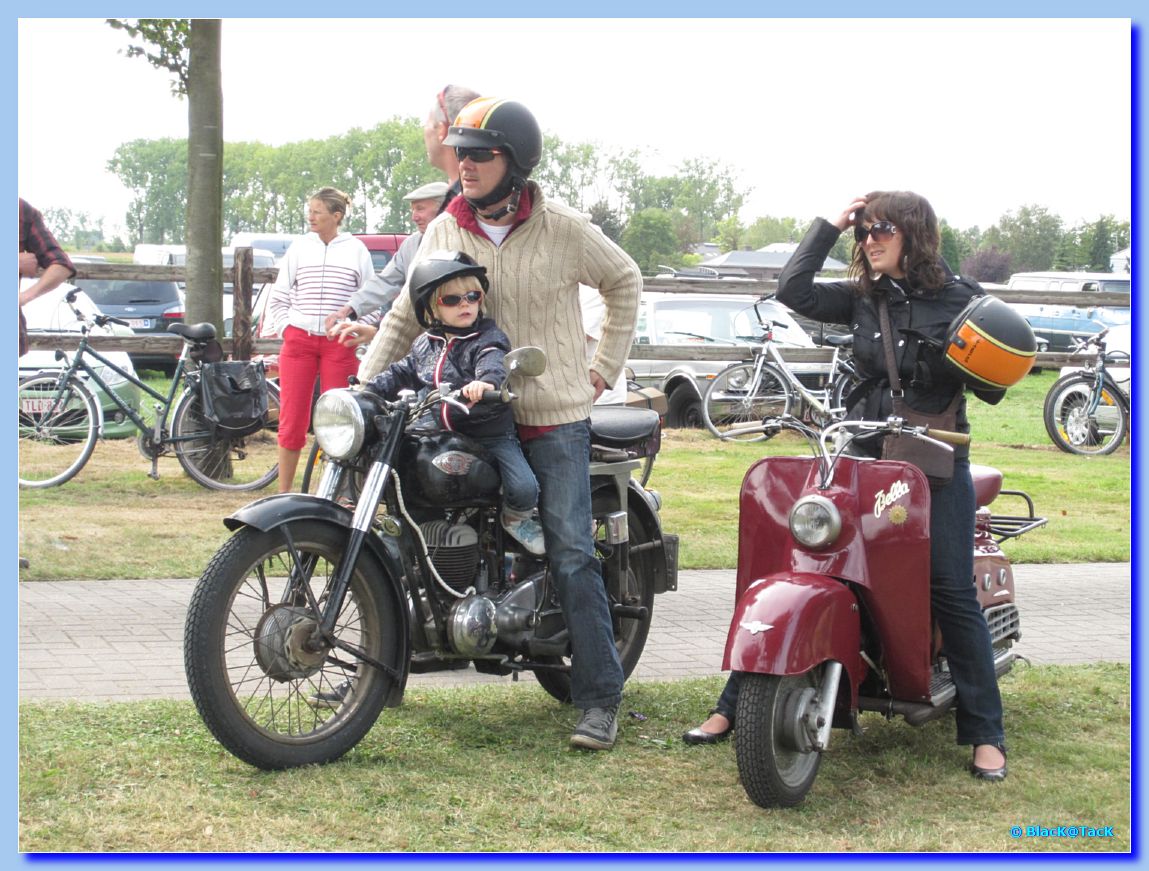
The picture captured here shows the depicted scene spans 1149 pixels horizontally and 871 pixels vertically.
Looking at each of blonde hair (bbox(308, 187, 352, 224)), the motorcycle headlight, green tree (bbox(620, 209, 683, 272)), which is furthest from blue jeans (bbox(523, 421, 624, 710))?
green tree (bbox(620, 209, 683, 272))

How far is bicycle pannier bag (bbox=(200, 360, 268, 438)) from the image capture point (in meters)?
10.4

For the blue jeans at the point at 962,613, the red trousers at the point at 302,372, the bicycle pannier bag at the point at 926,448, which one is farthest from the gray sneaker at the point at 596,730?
the red trousers at the point at 302,372

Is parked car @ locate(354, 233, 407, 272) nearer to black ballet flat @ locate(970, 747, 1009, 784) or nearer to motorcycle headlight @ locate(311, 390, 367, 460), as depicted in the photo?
motorcycle headlight @ locate(311, 390, 367, 460)

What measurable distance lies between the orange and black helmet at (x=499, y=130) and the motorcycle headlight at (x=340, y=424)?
889 millimetres

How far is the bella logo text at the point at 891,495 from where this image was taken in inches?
171

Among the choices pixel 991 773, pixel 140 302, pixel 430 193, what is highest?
pixel 140 302

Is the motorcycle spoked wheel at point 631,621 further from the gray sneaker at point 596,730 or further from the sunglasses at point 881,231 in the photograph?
the sunglasses at point 881,231

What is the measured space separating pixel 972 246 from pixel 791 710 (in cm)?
2145

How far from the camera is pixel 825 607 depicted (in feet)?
13.7

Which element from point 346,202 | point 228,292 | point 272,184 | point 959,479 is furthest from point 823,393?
point 272,184

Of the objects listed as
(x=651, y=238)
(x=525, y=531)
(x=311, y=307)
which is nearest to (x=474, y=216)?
(x=525, y=531)

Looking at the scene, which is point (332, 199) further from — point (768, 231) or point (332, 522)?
point (768, 231)

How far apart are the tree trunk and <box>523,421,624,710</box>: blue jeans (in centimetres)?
749

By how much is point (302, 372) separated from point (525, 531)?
4772 millimetres
